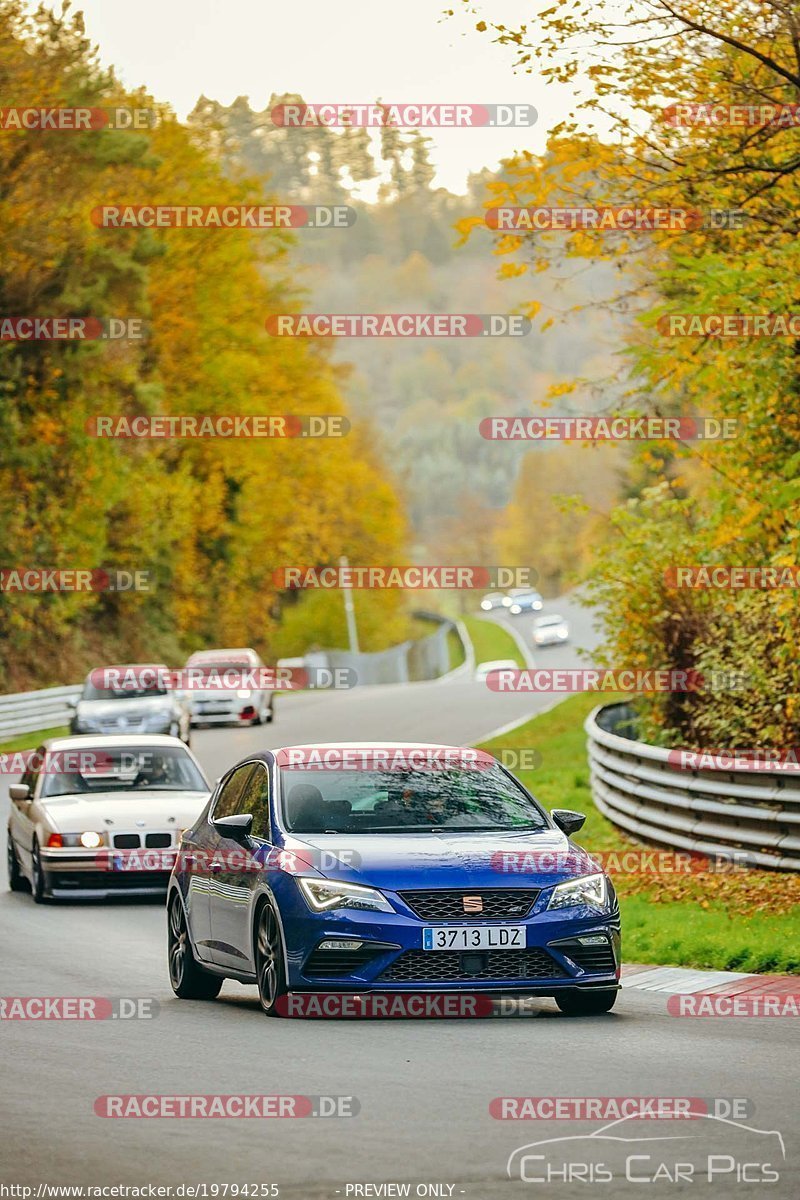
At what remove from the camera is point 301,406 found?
75.2 metres

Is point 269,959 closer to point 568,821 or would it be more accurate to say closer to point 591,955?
point 591,955

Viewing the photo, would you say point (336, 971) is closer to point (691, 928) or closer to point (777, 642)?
point (691, 928)

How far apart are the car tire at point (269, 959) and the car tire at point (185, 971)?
3.38ft

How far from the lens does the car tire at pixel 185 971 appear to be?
12.0 meters

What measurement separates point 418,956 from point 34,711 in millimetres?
33230

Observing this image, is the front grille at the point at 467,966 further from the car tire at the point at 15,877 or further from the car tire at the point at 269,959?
the car tire at the point at 15,877

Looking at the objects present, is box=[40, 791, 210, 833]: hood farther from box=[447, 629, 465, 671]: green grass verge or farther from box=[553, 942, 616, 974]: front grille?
box=[447, 629, 465, 671]: green grass verge

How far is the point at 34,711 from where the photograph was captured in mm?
42656

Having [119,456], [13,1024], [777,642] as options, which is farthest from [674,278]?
[119,456]

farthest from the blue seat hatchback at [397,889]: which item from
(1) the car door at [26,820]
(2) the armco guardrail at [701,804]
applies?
(1) the car door at [26,820]

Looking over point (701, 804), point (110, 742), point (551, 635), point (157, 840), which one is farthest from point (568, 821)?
point (551, 635)

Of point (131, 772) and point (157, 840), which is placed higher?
point (131, 772)

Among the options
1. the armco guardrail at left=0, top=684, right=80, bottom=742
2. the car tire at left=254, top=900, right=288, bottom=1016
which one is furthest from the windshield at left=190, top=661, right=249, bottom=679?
the car tire at left=254, top=900, right=288, bottom=1016

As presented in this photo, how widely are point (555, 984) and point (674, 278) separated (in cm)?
885
